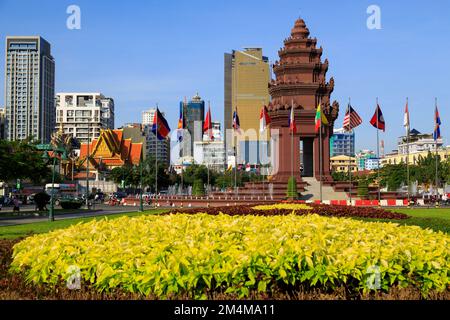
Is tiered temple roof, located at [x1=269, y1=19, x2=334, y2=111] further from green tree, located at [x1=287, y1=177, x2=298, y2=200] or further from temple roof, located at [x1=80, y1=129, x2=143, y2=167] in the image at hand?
temple roof, located at [x1=80, y1=129, x2=143, y2=167]

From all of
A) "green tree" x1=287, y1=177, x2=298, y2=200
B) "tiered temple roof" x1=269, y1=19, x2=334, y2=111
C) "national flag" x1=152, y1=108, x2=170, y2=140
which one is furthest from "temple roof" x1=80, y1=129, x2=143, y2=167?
"national flag" x1=152, y1=108, x2=170, y2=140

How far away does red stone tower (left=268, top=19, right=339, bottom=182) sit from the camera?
61.0 meters

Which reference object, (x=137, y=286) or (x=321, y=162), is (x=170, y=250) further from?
(x=321, y=162)

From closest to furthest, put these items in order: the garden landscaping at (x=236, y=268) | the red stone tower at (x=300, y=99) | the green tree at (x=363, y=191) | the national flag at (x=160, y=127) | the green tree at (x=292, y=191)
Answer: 1. the garden landscaping at (x=236, y=268)
2. the national flag at (x=160, y=127)
3. the green tree at (x=292, y=191)
4. the green tree at (x=363, y=191)
5. the red stone tower at (x=300, y=99)

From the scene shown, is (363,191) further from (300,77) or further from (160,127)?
(160,127)

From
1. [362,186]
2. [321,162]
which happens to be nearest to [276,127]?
[321,162]

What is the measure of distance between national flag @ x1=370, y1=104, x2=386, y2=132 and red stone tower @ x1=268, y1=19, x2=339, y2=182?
44.6 ft

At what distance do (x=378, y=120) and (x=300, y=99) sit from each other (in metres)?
15.8

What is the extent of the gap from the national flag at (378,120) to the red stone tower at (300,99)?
13.6m

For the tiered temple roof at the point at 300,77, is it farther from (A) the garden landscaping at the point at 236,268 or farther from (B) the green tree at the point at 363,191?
(A) the garden landscaping at the point at 236,268

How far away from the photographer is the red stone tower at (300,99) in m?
61.0

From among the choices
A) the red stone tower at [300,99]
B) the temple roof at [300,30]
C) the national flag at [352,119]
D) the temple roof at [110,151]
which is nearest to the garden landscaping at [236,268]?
the national flag at [352,119]
